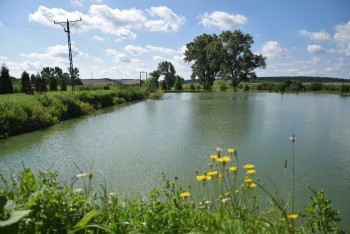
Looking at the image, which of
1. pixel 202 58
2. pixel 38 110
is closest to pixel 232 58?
pixel 202 58

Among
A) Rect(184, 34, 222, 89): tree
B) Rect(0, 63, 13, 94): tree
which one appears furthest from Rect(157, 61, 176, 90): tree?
Rect(0, 63, 13, 94): tree

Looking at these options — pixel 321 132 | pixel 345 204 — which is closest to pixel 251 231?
pixel 345 204

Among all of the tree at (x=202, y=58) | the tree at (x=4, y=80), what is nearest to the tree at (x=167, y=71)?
the tree at (x=202, y=58)

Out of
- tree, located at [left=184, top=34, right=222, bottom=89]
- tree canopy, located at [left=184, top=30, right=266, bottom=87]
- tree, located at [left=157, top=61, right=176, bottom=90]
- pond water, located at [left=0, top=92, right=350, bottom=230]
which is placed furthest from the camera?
tree, located at [left=157, top=61, right=176, bottom=90]

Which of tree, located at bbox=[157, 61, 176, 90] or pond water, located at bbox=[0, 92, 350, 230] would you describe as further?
tree, located at bbox=[157, 61, 176, 90]

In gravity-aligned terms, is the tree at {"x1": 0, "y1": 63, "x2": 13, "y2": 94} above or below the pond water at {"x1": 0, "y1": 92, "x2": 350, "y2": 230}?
above

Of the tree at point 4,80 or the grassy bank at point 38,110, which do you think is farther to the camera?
the tree at point 4,80

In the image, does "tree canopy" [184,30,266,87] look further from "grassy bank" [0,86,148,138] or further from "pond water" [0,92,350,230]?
"pond water" [0,92,350,230]

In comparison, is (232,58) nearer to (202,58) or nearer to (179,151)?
(202,58)

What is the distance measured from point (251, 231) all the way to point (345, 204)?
2470 millimetres

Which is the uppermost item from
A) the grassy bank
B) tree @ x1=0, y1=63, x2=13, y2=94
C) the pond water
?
tree @ x1=0, y1=63, x2=13, y2=94

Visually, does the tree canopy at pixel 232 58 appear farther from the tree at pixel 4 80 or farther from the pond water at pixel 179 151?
the pond water at pixel 179 151

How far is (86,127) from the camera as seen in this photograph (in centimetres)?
1071

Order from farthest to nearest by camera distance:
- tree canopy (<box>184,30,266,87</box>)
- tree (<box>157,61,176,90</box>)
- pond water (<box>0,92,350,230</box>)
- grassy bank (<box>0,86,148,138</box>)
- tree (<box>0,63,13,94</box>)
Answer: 1. tree (<box>157,61,176,90</box>)
2. tree canopy (<box>184,30,266,87</box>)
3. tree (<box>0,63,13,94</box>)
4. grassy bank (<box>0,86,148,138</box>)
5. pond water (<box>0,92,350,230</box>)
